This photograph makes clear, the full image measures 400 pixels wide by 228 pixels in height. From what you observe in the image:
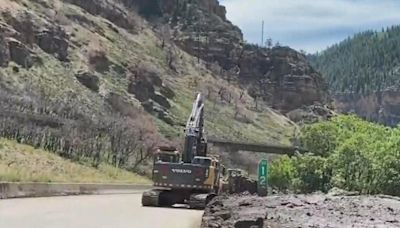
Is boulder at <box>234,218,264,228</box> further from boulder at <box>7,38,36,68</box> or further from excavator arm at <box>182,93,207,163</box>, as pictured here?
boulder at <box>7,38,36,68</box>

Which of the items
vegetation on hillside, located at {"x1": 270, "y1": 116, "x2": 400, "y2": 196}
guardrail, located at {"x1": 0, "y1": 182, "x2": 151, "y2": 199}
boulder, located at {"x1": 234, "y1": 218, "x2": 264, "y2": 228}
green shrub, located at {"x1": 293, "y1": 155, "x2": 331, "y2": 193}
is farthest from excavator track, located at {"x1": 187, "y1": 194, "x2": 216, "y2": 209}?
green shrub, located at {"x1": 293, "y1": 155, "x2": 331, "y2": 193}

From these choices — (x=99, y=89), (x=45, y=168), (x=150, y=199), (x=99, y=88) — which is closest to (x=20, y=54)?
(x=99, y=89)

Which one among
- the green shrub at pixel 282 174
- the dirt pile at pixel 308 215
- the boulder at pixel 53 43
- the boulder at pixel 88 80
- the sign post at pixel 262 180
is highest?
the boulder at pixel 53 43

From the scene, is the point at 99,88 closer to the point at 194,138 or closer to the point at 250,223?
the point at 194,138

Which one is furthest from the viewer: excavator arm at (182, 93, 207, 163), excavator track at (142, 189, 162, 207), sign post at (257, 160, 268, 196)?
sign post at (257, 160, 268, 196)

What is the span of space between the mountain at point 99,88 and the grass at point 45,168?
4.25 m

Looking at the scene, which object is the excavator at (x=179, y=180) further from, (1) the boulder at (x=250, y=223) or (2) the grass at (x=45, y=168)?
(1) the boulder at (x=250, y=223)

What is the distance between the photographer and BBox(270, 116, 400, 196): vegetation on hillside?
6056cm

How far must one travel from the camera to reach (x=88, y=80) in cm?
11838

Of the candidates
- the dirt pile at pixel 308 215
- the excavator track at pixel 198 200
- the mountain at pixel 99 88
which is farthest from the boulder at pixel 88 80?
the dirt pile at pixel 308 215

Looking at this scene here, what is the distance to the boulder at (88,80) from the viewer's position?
385 ft

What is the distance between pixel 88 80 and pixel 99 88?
11.0 ft

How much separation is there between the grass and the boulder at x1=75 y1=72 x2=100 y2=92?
4084 cm

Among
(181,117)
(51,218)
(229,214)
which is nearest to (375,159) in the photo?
(229,214)
